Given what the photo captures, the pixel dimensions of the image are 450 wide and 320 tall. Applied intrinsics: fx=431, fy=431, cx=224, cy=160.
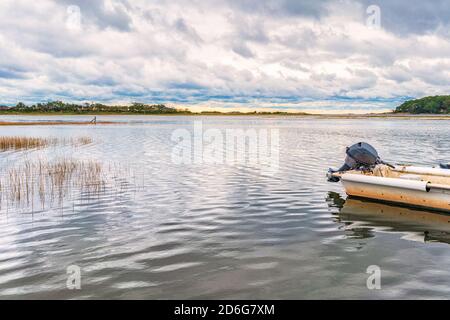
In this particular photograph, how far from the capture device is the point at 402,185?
651 inches

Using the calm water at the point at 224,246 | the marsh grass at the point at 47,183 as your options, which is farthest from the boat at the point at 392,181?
the marsh grass at the point at 47,183

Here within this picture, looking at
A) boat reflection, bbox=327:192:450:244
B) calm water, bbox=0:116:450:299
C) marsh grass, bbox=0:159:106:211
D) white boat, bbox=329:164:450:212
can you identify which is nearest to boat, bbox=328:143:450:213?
white boat, bbox=329:164:450:212

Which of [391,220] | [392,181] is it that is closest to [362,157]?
[392,181]

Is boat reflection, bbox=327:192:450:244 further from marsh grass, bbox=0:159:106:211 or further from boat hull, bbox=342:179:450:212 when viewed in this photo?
marsh grass, bbox=0:159:106:211

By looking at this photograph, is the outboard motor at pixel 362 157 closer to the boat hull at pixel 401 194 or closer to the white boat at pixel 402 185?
the white boat at pixel 402 185

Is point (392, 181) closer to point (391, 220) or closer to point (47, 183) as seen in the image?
point (391, 220)

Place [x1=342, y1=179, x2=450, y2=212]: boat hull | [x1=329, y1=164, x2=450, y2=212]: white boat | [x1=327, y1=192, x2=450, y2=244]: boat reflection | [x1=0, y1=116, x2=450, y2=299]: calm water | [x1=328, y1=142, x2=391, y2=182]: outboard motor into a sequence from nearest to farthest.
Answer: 1. [x1=0, y1=116, x2=450, y2=299]: calm water
2. [x1=327, y1=192, x2=450, y2=244]: boat reflection
3. [x1=342, y1=179, x2=450, y2=212]: boat hull
4. [x1=329, y1=164, x2=450, y2=212]: white boat
5. [x1=328, y1=142, x2=391, y2=182]: outboard motor

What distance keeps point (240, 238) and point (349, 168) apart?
9.16m

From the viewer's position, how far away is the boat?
15.9 meters

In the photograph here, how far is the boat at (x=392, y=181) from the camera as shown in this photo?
628 inches

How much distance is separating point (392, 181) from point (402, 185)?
515 mm
